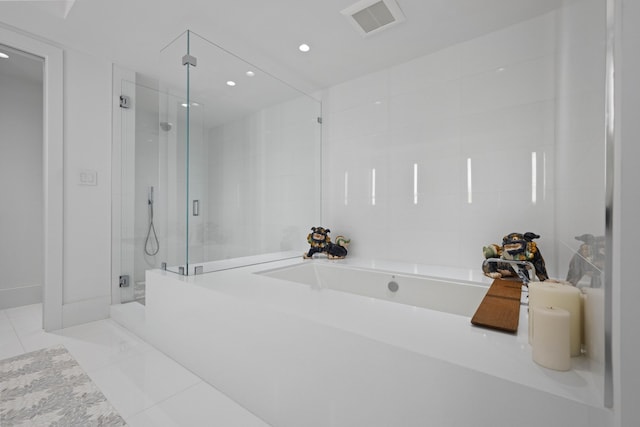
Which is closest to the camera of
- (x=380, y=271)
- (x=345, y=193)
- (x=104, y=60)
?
(x=380, y=271)

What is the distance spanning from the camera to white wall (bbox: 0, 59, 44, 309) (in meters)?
2.65

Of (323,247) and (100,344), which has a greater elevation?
(323,247)

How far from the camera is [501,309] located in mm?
1097

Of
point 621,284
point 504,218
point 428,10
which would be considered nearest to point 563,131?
point 504,218

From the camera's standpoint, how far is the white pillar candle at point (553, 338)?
0.66 m

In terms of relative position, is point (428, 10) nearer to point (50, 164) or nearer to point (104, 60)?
point (104, 60)

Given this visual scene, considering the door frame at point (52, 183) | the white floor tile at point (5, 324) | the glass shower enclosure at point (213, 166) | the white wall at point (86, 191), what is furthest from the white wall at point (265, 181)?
the white floor tile at point (5, 324)

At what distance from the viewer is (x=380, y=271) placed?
6.59 ft

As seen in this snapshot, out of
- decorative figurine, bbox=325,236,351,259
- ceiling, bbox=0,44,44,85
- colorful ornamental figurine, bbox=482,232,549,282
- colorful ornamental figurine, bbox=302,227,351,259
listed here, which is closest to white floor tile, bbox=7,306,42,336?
ceiling, bbox=0,44,44,85

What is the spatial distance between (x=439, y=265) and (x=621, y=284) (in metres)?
1.71

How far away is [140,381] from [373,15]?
8.36 ft

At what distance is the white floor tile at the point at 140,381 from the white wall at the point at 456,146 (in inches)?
65.8

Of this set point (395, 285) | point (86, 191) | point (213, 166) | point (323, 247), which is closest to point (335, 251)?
point (323, 247)

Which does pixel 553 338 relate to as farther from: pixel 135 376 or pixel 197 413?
pixel 135 376
